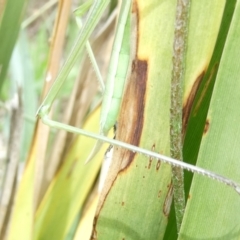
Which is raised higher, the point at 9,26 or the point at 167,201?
the point at 9,26

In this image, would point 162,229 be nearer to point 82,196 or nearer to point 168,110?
point 168,110

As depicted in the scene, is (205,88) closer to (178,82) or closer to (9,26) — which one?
(178,82)

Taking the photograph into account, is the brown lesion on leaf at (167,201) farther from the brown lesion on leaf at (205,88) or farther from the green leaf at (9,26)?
the green leaf at (9,26)

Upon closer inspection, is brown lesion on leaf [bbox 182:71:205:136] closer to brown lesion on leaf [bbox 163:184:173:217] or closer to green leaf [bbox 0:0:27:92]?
brown lesion on leaf [bbox 163:184:173:217]

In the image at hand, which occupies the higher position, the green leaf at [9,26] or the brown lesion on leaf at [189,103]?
the green leaf at [9,26]

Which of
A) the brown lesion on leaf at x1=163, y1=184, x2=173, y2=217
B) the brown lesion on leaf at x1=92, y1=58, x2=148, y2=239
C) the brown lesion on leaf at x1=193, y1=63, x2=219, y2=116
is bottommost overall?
the brown lesion on leaf at x1=163, y1=184, x2=173, y2=217

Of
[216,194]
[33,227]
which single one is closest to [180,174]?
[216,194]

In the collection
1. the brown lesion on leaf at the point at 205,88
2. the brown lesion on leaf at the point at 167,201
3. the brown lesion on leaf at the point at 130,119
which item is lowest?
the brown lesion on leaf at the point at 167,201

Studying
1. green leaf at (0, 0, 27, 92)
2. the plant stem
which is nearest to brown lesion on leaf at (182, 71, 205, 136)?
the plant stem

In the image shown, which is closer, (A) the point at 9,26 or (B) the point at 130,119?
(B) the point at 130,119

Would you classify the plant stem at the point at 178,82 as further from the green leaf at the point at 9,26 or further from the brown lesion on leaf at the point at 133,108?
the green leaf at the point at 9,26

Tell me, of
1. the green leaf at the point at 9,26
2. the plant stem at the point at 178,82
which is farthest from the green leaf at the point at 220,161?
the green leaf at the point at 9,26

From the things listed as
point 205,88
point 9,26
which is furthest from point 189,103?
point 9,26

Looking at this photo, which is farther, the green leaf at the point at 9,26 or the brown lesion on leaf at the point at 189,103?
the green leaf at the point at 9,26
